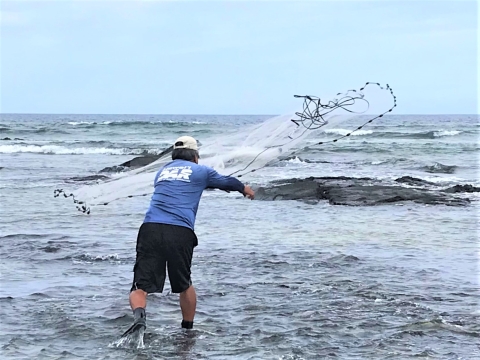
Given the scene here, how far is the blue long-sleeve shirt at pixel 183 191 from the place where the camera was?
21.6 feet

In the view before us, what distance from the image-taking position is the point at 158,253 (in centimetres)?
654

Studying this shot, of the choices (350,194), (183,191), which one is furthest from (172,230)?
(350,194)

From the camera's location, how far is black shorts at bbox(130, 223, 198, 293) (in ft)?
21.4

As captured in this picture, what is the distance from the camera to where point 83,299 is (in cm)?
795

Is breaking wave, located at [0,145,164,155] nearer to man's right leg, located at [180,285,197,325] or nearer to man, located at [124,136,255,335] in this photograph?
man's right leg, located at [180,285,197,325]

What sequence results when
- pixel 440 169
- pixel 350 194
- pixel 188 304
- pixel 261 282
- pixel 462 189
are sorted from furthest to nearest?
1. pixel 440 169
2. pixel 462 189
3. pixel 350 194
4. pixel 261 282
5. pixel 188 304

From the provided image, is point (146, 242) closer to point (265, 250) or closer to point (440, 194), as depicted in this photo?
point (265, 250)

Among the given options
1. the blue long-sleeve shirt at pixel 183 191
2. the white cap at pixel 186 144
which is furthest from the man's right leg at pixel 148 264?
the white cap at pixel 186 144

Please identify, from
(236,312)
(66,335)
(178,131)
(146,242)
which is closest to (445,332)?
(236,312)

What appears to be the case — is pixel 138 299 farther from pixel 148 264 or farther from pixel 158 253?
pixel 158 253

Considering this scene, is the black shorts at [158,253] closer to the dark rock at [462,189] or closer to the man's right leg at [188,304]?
the man's right leg at [188,304]

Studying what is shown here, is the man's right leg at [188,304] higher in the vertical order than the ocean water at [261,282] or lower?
higher

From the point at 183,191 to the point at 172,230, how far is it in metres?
0.35

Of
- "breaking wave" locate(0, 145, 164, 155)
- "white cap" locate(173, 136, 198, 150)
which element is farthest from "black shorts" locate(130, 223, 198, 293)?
"breaking wave" locate(0, 145, 164, 155)
